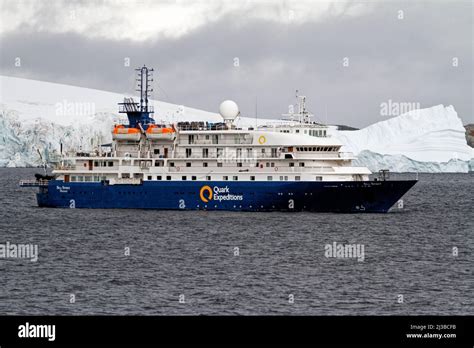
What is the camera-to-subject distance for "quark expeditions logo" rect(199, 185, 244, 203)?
54.8m

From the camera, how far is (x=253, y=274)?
3306 centimetres

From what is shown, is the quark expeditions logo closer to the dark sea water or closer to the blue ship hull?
the blue ship hull

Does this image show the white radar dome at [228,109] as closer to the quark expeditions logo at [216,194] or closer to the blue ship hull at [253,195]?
the blue ship hull at [253,195]

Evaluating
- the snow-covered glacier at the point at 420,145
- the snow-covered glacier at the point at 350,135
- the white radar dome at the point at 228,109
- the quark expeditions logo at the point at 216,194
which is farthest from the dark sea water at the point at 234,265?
the snow-covered glacier at the point at 420,145

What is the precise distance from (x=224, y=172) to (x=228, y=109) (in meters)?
6.00

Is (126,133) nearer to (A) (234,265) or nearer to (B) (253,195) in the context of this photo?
(B) (253,195)

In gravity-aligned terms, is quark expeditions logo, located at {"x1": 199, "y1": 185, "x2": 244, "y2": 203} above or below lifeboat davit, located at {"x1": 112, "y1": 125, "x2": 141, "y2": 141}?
below

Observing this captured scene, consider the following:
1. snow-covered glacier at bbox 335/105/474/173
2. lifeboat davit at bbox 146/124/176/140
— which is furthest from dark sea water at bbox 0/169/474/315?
snow-covered glacier at bbox 335/105/474/173

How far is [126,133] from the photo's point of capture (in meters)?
58.2

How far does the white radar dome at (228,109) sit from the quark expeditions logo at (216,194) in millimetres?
6330

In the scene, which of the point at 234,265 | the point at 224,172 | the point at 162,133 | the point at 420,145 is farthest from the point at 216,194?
the point at 420,145

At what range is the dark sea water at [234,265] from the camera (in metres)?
27.7
